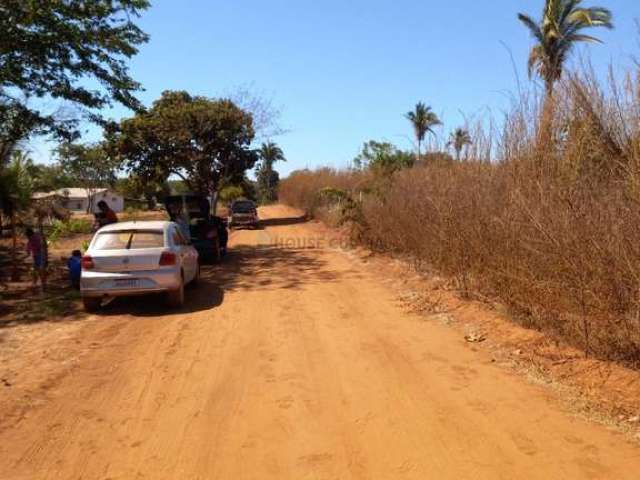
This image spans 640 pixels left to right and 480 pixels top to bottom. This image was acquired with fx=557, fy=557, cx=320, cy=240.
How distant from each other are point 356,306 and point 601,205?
16.3 ft

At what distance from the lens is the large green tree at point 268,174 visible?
8351cm

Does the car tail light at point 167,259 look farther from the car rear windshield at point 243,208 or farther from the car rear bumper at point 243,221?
the car rear windshield at point 243,208

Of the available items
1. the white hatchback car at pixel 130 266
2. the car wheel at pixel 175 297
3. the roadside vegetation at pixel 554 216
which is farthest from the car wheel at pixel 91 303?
the roadside vegetation at pixel 554 216

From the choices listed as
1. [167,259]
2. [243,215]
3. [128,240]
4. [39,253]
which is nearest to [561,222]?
[167,259]

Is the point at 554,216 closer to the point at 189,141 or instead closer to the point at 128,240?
the point at 128,240

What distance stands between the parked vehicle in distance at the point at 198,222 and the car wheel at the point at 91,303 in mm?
6138

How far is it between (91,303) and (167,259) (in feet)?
4.99

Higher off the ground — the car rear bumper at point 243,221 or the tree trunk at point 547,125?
the tree trunk at point 547,125

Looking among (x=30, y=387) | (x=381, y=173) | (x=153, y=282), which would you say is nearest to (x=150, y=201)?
(x=381, y=173)

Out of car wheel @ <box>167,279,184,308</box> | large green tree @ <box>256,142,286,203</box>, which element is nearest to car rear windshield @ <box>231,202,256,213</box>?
car wheel @ <box>167,279,184,308</box>

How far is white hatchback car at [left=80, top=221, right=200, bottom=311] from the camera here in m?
9.30

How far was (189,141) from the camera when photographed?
3375 centimetres

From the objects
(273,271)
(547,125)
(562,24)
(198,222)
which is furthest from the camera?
(562,24)

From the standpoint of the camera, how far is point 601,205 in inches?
214
